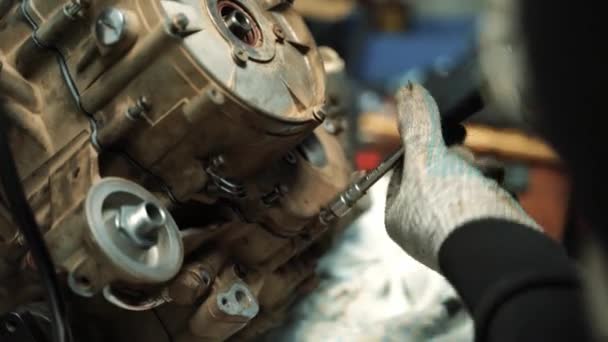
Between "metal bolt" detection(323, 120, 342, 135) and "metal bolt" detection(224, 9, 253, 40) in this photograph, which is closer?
"metal bolt" detection(224, 9, 253, 40)

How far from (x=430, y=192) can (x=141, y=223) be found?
0.25 meters

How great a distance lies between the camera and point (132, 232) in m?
0.65

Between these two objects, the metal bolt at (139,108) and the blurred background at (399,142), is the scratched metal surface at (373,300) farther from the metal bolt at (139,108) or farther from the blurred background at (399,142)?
the metal bolt at (139,108)

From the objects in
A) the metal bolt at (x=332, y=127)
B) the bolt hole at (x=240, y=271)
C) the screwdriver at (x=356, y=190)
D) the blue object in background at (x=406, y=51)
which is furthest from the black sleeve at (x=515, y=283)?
the blue object in background at (x=406, y=51)

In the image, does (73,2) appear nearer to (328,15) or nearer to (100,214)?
(100,214)

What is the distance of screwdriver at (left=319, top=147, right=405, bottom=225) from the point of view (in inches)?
30.4

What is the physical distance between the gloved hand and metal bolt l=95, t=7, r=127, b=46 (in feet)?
0.90

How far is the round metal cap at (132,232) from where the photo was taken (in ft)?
2.08

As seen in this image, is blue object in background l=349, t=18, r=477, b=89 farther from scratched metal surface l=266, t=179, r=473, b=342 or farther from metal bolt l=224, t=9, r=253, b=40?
metal bolt l=224, t=9, r=253, b=40

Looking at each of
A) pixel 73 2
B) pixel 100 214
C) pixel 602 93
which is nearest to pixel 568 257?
pixel 602 93

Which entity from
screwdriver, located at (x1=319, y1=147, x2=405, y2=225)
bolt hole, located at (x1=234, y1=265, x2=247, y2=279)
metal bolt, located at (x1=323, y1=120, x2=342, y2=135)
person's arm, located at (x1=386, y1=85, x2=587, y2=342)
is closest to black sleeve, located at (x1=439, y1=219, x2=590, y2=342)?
person's arm, located at (x1=386, y1=85, x2=587, y2=342)

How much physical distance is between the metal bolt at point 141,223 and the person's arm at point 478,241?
22cm

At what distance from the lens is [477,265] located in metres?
0.59

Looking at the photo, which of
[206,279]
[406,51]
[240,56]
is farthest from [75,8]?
[406,51]
